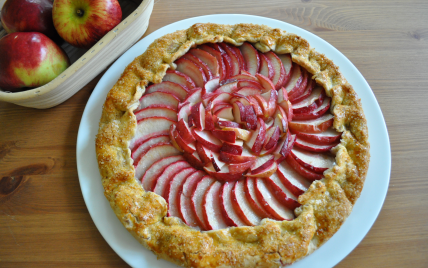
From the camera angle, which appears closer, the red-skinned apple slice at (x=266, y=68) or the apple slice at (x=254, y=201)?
the apple slice at (x=254, y=201)

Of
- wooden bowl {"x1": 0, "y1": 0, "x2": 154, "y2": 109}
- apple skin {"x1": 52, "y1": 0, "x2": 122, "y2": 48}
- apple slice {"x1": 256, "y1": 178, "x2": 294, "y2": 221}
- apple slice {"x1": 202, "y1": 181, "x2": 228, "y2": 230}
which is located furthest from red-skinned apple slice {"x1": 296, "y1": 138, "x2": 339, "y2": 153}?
apple skin {"x1": 52, "y1": 0, "x2": 122, "y2": 48}

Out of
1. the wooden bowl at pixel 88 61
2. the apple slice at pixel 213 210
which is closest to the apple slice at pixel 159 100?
the wooden bowl at pixel 88 61

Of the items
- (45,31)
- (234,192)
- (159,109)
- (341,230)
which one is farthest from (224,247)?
(45,31)

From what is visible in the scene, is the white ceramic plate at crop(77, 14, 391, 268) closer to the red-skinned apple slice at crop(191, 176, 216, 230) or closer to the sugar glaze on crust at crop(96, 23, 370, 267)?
the sugar glaze on crust at crop(96, 23, 370, 267)

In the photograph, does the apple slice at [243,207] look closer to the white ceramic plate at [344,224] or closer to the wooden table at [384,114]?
the white ceramic plate at [344,224]

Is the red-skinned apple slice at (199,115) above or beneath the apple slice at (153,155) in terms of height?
above

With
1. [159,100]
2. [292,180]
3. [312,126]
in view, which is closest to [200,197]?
[292,180]

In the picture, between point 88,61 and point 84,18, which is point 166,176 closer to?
point 88,61
